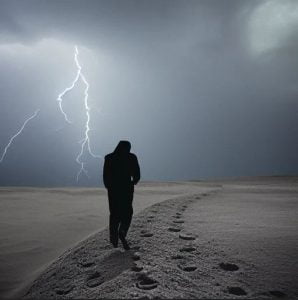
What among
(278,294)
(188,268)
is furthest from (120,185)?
(278,294)

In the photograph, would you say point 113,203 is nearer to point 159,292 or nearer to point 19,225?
point 159,292

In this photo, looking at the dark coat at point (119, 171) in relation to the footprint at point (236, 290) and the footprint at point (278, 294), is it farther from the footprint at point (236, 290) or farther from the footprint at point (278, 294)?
the footprint at point (278, 294)

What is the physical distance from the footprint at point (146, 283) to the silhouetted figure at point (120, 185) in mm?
1359

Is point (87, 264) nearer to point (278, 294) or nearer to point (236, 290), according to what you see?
point (236, 290)

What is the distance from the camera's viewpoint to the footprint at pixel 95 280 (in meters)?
3.24

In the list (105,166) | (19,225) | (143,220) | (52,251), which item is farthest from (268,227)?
(19,225)

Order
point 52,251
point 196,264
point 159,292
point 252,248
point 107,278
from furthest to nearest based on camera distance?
point 52,251, point 252,248, point 196,264, point 107,278, point 159,292

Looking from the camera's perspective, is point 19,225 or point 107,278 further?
point 19,225

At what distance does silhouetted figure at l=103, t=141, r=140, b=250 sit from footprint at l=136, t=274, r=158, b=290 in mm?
1359

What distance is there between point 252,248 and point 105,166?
8.23ft

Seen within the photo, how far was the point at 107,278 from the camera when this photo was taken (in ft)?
10.8

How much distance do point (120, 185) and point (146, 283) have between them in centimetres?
179

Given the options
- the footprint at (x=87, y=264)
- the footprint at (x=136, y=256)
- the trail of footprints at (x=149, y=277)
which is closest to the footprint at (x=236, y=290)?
the trail of footprints at (x=149, y=277)

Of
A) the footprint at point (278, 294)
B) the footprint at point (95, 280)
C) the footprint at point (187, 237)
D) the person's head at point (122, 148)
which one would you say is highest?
the person's head at point (122, 148)
